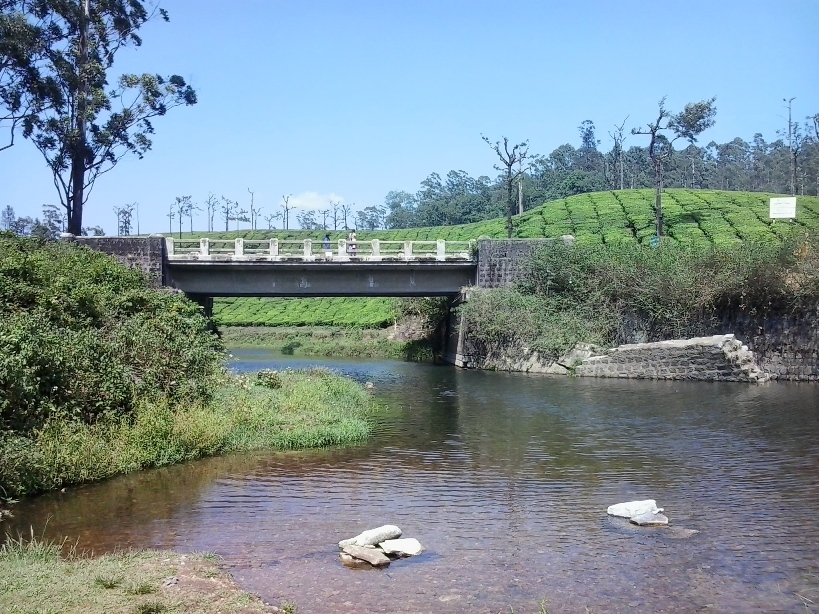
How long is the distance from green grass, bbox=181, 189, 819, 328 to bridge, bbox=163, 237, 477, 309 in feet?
56.6

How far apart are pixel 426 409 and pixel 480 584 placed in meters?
14.0

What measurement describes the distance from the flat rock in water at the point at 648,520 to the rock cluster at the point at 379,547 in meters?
3.26

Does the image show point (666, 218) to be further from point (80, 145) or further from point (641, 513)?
point (641, 513)

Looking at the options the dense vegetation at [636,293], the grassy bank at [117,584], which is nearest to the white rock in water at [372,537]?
the grassy bank at [117,584]

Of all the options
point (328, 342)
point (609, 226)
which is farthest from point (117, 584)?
point (609, 226)

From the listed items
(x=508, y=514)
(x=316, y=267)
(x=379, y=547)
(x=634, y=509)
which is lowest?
(x=508, y=514)

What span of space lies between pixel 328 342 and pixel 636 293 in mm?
25399

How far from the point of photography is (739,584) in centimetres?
838

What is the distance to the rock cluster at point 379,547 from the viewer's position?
29.5ft

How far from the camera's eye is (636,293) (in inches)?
1335

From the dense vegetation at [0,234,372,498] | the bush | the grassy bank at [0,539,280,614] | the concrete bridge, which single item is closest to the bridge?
the concrete bridge

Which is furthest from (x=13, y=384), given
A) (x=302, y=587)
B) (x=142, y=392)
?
(x=302, y=587)

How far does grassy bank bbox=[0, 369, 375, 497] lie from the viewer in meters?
12.2

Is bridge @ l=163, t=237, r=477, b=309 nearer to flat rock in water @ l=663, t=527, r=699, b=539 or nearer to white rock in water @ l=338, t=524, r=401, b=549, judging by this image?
white rock in water @ l=338, t=524, r=401, b=549
